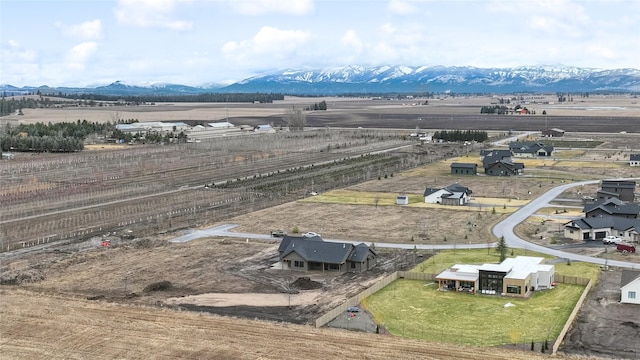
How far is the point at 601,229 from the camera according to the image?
154 feet

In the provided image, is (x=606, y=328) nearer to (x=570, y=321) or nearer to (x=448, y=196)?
(x=570, y=321)

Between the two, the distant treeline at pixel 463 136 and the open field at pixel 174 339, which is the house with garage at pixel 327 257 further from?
the distant treeline at pixel 463 136

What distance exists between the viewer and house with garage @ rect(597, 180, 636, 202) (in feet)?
196

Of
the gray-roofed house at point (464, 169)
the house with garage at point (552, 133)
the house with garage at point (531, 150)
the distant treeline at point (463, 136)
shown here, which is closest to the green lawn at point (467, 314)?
the gray-roofed house at point (464, 169)

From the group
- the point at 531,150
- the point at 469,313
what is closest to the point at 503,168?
the point at 531,150

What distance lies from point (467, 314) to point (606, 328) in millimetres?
5701

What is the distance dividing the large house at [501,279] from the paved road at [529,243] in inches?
243

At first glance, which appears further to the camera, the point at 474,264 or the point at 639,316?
the point at 474,264

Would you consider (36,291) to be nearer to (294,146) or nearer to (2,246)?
(2,246)

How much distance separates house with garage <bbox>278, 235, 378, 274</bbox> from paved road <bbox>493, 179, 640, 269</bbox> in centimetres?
1100

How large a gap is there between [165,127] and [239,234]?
94.3 m

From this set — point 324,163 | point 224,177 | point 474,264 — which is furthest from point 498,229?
point 324,163

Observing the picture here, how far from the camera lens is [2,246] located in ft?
147

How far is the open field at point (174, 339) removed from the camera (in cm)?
2673
